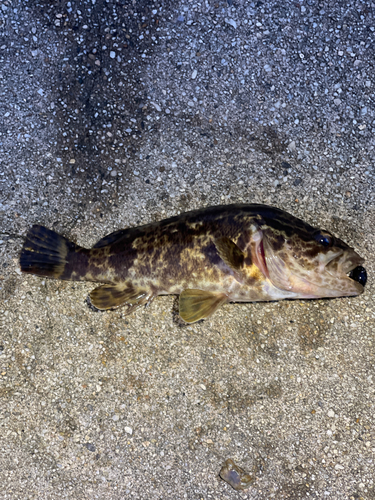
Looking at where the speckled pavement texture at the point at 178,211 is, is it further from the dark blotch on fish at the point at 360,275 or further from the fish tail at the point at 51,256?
the dark blotch on fish at the point at 360,275

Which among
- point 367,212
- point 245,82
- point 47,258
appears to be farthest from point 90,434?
point 245,82

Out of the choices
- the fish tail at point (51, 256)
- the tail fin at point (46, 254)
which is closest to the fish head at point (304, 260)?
the fish tail at point (51, 256)

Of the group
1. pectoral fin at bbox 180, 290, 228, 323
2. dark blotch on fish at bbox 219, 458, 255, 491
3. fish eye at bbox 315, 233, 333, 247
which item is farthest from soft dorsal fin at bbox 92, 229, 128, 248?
dark blotch on fish at bbox 219, 458, 255, 491

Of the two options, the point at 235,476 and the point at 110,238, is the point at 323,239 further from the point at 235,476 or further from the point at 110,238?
the point at 235,476

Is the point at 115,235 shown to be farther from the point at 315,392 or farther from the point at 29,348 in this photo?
the point at 315,392

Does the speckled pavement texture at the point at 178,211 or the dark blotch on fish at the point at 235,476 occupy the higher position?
the speckled pavement texture at the point at 178,211

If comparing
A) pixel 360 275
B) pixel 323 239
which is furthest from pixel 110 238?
pixel 360 275

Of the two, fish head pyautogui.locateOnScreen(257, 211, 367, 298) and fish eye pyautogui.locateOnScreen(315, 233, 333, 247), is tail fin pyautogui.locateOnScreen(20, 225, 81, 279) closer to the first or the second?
fish head pyautogui.locateOnScreen(257, 211, 367, 298)
